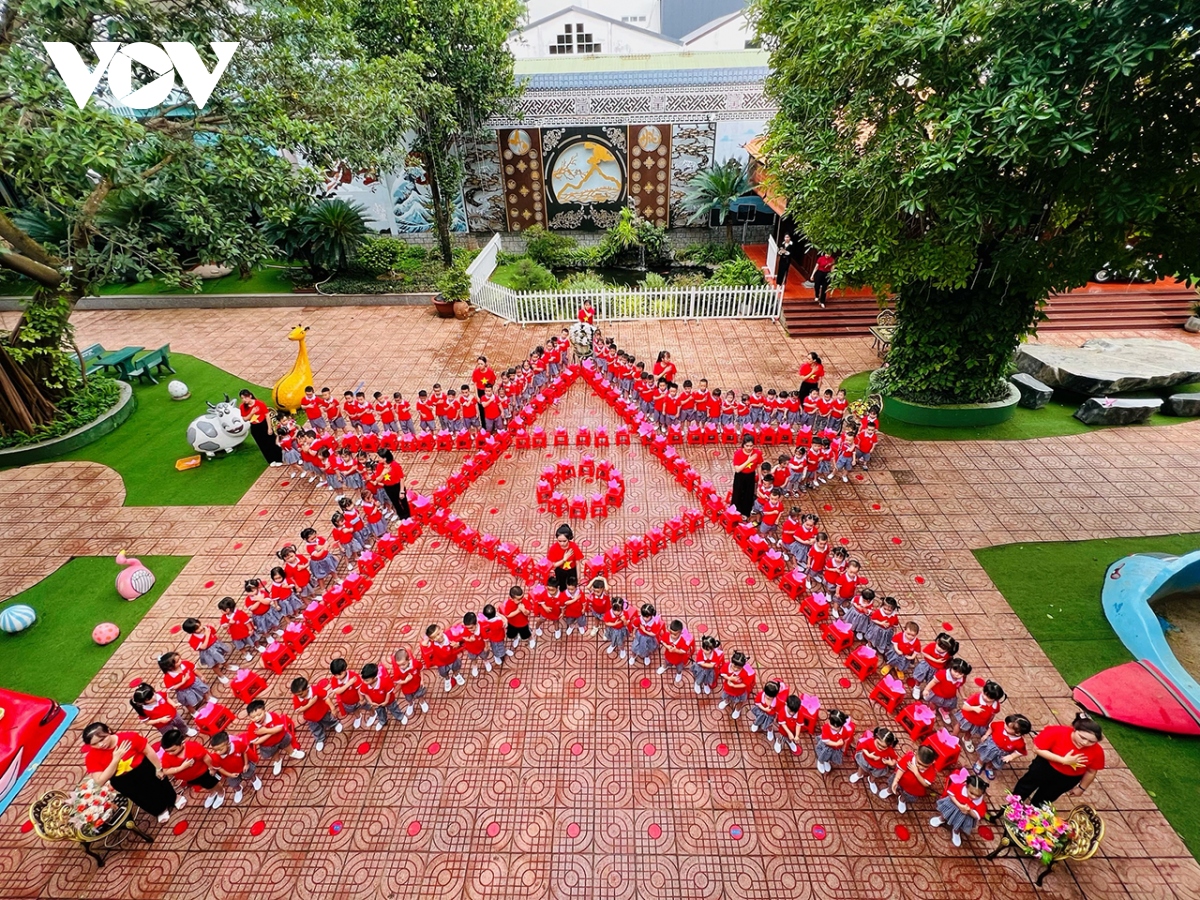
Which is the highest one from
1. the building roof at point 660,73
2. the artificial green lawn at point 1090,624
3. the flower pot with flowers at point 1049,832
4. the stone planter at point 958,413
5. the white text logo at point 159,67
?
the building roof at point 660,73

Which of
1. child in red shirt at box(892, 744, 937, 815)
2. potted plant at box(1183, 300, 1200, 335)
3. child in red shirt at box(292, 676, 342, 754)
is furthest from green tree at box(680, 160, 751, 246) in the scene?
child in red shirt at box(292, 676, 342, 754)

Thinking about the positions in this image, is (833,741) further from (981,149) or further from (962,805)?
(981,149)

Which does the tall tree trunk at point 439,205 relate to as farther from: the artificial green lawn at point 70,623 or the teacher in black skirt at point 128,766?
the teacher in black skirt at point 128,766

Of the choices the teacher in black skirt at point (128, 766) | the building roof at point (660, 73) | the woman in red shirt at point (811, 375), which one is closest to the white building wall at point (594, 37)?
the building roof at point (660, 73)

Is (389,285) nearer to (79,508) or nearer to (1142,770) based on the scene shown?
(79,508)

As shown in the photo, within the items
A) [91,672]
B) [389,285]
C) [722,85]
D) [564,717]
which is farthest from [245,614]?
[722,85]

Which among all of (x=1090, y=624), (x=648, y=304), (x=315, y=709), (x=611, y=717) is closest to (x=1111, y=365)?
(x=1090, y=624)
